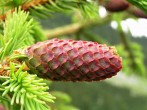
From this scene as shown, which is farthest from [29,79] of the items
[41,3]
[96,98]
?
[96,98]

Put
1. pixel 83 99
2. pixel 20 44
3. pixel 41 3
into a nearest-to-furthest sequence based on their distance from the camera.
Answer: pixel 20 44, pixel 41 3, pixel 83 99

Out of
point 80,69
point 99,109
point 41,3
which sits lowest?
point 99,109

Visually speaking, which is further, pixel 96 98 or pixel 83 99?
pixel 96 98

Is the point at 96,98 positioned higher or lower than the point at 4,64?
lower

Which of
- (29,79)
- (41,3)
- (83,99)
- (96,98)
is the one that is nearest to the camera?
(29,79)

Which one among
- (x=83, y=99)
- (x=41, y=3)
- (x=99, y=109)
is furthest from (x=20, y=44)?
(x=99, y=109)

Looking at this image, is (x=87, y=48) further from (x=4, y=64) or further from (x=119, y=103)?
(x=119, y=103)

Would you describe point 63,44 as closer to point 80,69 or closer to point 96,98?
point 80,69
